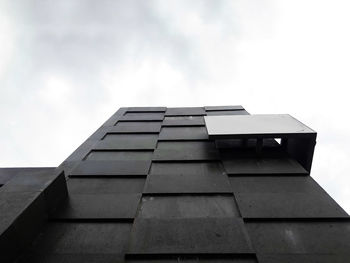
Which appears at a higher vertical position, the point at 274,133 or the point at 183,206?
the point at 274,133

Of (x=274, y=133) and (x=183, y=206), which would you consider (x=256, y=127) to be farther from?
(x=183, y=206)

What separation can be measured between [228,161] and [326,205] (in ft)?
9.60

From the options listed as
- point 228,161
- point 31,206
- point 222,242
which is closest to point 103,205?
point 31,206

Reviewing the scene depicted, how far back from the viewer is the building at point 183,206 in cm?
415

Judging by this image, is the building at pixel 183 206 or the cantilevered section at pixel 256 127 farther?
the cantilevered section at pixel 256 127

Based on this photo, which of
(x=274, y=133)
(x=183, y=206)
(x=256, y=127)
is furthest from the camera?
(x=256, y=127)

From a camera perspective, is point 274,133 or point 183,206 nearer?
point 183,206

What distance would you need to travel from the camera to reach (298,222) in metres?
4.86

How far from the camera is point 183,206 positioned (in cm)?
552

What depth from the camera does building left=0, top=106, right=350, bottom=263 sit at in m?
4.15

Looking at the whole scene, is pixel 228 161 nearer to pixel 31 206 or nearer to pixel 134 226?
pixel 134 226

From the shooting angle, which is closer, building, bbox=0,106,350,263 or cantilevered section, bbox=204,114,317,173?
building, bbox=0,106,350,263

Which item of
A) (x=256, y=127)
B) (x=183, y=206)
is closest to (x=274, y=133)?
(x=256, y=127)

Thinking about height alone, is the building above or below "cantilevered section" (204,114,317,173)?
below
